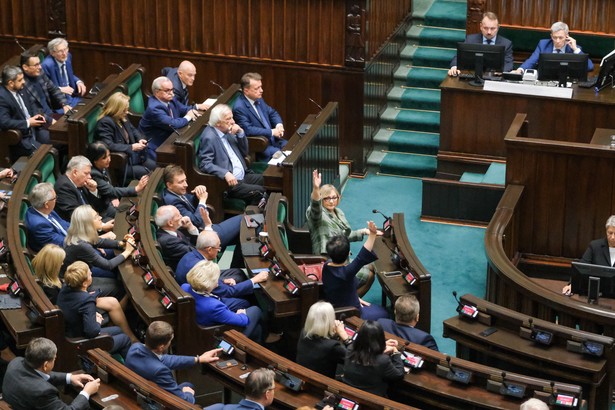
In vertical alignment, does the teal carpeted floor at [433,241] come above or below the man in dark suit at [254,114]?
below

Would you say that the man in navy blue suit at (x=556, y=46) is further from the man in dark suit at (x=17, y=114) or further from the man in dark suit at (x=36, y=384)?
the man in dark suit at (x=36, y=384)

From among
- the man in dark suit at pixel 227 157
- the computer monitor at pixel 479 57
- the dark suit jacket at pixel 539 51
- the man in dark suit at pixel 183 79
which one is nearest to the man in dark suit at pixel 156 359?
the man in dark suit at pixel 227 157

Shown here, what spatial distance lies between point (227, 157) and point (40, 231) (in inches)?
72.0

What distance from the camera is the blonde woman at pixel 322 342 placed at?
6797 mm

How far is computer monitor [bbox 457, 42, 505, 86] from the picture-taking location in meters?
10.5

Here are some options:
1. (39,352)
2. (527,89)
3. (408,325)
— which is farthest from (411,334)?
(527,89)

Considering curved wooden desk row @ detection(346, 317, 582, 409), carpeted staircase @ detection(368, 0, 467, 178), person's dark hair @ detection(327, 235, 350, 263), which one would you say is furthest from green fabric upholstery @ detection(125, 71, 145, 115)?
curved wooden desk row @ detection(346, 317, 582, 409)

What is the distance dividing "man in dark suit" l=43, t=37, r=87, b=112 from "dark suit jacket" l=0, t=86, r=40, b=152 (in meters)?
0.73

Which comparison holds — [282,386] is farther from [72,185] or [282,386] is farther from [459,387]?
[72,185]

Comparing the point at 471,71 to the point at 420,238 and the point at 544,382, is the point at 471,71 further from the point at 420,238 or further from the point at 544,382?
the point at 544,382

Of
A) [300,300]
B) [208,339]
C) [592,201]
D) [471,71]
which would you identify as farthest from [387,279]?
[471,71]

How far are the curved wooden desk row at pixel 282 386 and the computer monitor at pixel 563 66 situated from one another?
4.61m

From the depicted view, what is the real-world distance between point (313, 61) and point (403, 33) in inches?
59.7

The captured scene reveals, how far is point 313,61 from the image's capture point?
434 inches
